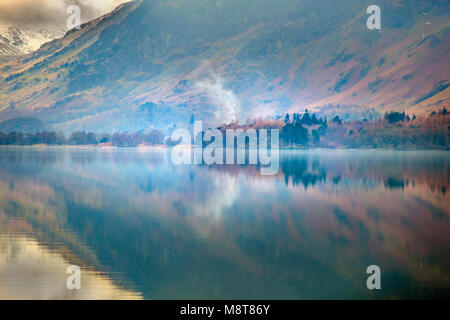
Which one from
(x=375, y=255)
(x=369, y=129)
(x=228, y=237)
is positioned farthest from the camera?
(x=369, y=129)

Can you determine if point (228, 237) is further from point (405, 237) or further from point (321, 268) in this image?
point (405, 237)

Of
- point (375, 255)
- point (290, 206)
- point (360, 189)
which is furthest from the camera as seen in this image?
point (360, 189)

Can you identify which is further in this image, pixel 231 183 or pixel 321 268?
pixel 231 183

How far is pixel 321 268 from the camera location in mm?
13477

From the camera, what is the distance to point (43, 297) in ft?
37.6

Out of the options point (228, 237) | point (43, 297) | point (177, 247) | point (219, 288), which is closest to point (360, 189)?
point (228, 237)

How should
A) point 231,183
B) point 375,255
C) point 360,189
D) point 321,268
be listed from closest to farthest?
point 321,268
point 375,255
point 360,189
point 231,183

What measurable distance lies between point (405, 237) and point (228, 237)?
5.86 meters

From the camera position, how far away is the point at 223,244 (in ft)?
52.5

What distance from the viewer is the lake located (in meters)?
12.1

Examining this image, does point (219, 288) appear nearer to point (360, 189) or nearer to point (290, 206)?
point (290, 206)

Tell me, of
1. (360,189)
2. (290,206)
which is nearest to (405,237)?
(290,206)

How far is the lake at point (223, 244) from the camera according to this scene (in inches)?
476
